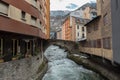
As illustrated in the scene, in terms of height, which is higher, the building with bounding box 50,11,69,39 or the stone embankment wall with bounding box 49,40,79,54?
the building with bounding box 50,11,69,39

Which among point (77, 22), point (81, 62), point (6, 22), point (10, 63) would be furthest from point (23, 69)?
point (77, 22)

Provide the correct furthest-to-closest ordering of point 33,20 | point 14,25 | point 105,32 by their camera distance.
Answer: point 33,20
point 105,32
point 14,25

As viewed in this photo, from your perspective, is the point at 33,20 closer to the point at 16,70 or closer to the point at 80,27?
the point at 16,70

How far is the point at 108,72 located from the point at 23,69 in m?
11.6

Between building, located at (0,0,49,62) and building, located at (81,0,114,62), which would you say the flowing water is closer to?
building, located at (81,0,114,62)

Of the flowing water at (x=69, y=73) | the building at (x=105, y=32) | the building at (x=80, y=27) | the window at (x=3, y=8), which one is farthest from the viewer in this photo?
the building at (x=80, y=27)

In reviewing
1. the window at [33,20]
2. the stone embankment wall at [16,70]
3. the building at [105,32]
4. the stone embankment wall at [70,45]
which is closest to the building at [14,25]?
the window at [33,20]

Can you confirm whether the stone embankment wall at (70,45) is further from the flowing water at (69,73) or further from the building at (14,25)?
the building at (14,25)

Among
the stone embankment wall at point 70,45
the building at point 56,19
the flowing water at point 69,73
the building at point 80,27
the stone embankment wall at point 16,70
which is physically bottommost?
the flowing water at point 69,73

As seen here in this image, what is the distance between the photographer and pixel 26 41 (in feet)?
73.6

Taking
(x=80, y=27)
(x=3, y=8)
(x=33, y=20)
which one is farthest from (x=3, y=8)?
(x=80, y=27)

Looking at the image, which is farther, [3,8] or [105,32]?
[105,32]

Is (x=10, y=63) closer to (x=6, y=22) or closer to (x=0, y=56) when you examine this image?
(x=0, y=56)

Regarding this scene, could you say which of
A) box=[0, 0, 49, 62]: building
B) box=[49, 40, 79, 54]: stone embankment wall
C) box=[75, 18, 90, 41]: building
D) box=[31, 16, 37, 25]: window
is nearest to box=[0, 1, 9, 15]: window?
box=[0, 0, 49, 62]: building
